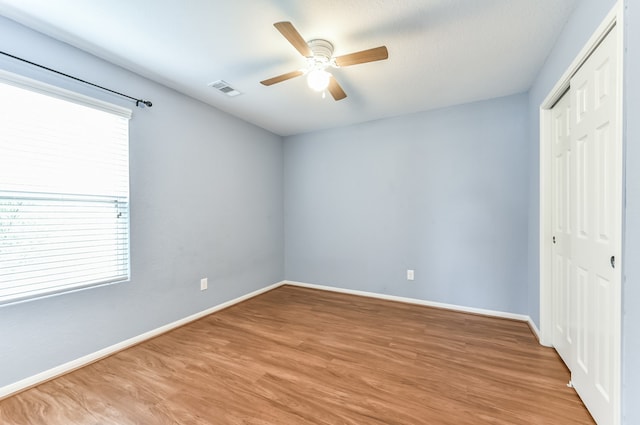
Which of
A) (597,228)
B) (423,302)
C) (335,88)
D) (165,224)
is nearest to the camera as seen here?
(597,228)

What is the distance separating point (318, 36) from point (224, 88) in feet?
4.08

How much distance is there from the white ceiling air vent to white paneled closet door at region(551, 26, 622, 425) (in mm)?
2716

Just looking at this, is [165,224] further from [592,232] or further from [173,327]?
[592,232]

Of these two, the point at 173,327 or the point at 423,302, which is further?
the point at 423,302

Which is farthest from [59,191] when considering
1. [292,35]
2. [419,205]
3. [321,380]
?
[419,205]

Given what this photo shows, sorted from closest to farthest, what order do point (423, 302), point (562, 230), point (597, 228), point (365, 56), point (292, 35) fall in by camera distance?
point (597, 228), point (292, 35), point (365, 56), point (562, 230), point (423, 302)

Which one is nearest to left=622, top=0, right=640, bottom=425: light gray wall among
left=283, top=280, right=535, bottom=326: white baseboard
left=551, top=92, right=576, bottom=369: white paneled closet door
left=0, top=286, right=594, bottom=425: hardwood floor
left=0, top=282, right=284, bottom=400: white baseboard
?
left=0, top=286, right=594, bottom=425: hardwood floor

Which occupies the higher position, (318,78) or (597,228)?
(318,78)

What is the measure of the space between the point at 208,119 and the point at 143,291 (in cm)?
197

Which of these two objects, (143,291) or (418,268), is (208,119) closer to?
(143,291)

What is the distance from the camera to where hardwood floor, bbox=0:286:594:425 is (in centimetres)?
147

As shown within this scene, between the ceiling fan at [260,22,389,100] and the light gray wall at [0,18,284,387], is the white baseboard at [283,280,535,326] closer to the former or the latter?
the light gray wall at [0,18,284,387]

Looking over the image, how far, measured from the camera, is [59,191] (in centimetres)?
188

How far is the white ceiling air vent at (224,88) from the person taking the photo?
2494 millimetres
